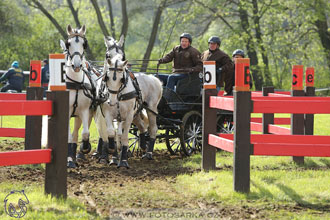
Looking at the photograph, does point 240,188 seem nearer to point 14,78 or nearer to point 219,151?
point 219,151

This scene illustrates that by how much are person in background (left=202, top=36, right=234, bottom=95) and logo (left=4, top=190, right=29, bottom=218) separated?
5854 mm

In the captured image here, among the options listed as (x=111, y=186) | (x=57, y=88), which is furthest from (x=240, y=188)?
(x=57, y=88)

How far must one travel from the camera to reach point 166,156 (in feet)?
35.6

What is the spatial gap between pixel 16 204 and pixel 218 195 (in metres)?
2.24

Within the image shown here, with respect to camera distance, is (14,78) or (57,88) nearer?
(57,88)

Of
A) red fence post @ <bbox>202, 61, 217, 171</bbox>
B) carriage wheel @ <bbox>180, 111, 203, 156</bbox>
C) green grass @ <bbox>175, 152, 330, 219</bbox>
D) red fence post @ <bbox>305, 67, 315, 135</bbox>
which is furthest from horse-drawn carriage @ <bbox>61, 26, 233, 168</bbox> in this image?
red fence post @ <bbox>305, 67, 315, 135</bbox>

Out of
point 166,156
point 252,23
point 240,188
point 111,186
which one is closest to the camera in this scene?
point 240,188

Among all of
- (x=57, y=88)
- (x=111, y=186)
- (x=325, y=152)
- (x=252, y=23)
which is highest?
(x=252, y=23)

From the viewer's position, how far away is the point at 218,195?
6531 millimetres

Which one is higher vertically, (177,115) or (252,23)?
(252,23)

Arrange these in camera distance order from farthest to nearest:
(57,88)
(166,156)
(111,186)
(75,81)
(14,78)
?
(14,78) < (166,156) < (75,81) < (111,186) < (57,88)

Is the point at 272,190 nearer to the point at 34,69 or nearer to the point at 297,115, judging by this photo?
the point at 297,115

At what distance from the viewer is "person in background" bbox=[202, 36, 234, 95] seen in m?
11.3

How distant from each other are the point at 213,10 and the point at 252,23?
89.1 inches
